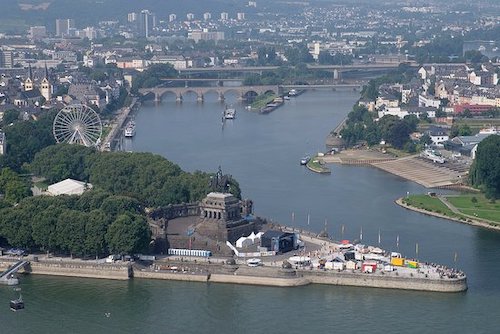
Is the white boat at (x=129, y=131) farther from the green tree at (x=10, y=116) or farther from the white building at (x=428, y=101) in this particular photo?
the white building at (x=428, y=101)

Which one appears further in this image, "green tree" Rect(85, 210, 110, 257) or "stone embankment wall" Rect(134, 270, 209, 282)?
"green tree" Rect(85, 210, 110, 257)

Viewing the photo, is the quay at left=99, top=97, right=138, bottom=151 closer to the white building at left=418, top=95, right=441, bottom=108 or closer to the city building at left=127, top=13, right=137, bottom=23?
the white building at left=418, top=95, right=441, bottom=108

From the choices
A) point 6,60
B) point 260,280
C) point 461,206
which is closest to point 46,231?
point 260,280

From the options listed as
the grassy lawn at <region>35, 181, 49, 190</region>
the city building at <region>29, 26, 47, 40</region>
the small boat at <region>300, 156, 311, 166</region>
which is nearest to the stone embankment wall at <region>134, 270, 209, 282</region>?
the grassy lawn at <region>35, 181, 49, 190</region>

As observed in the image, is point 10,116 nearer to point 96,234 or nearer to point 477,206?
point 477,206

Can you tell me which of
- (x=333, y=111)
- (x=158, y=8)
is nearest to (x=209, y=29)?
(x=158, y=8)

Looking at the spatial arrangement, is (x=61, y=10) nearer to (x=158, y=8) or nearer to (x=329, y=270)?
(x=158, y=8)
